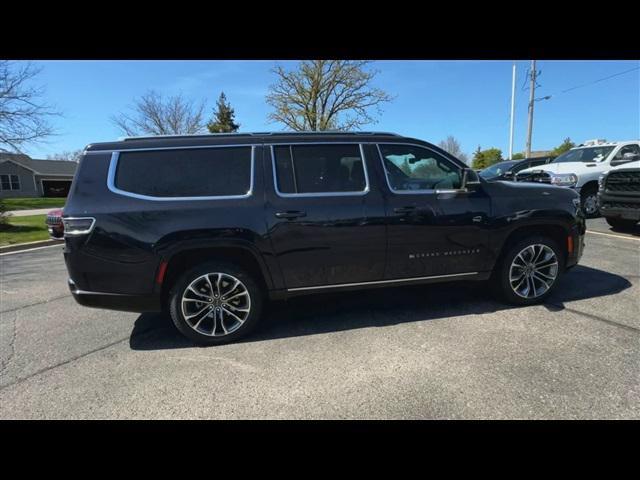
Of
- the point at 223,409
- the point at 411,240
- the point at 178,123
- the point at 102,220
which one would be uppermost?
the point at 178,123

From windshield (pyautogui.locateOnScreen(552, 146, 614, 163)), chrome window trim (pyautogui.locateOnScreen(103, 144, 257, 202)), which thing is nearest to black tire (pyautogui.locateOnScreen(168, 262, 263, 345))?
chrome window trim (pyautogui.locateOnScreen(103, 144, 257, 202))

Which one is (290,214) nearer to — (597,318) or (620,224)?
(597,318)

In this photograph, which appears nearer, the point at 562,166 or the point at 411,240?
the point at 411,240

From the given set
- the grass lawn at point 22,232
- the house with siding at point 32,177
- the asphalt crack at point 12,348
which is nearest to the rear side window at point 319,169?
the asphalt crack at point 12,348

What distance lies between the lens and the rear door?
3.15 meters

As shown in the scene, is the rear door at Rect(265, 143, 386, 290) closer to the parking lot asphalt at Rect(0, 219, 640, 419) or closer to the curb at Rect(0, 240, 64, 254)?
the parking lot asphalt at Rect(0, 219, 640, 419)

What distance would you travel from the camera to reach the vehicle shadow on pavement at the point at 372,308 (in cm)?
344

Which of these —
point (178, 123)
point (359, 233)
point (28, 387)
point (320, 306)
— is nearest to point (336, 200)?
point (359, 233)

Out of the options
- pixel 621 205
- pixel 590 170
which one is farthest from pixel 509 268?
pixel 590 170

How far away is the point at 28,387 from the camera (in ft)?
8.60

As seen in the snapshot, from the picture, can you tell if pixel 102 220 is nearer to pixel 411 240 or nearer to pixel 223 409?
pixel 223 409
